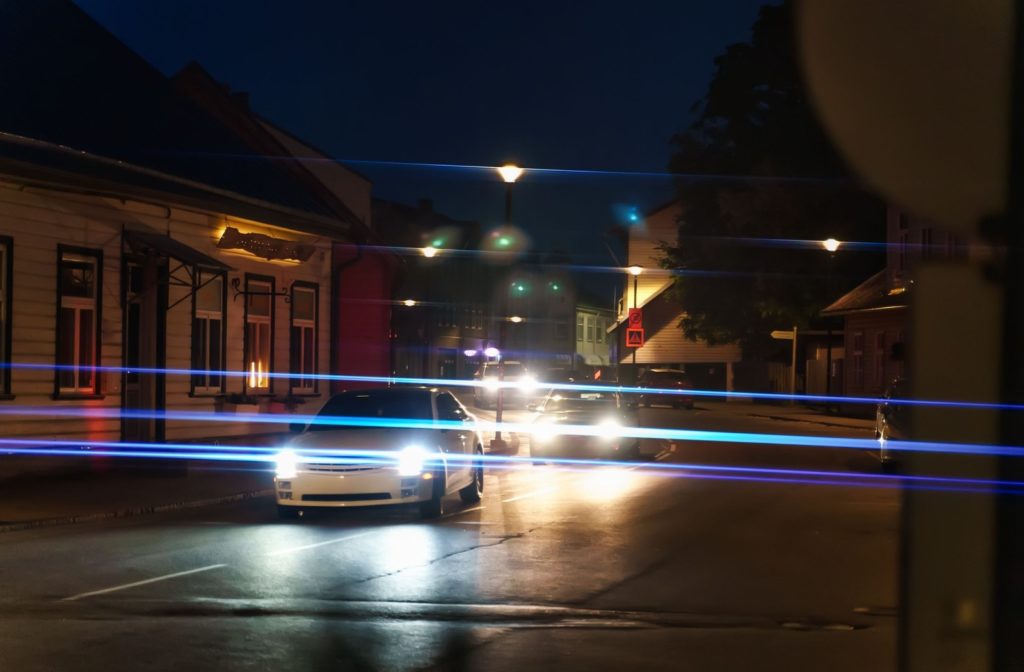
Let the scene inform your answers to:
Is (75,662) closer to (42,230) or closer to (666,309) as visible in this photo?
(42,230)

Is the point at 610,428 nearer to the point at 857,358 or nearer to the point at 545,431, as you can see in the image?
the point at 545,431

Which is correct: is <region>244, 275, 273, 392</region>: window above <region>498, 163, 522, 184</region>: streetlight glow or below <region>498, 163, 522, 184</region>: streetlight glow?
below

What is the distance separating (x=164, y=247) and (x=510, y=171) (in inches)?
311

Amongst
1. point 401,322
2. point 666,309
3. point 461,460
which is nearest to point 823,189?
point 401,322

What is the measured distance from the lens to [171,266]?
71.3ft

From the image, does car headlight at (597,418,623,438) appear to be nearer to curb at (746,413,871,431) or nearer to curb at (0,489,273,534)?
curb at (0,489,273,534)

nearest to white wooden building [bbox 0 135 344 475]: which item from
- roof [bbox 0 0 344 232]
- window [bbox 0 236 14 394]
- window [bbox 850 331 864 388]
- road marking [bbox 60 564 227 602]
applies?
window [bbox 0 236 14 394]

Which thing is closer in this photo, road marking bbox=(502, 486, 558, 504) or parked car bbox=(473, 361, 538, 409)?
road marking bbox=(502, 486, 558, 504)

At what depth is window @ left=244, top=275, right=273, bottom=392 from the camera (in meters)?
24.4

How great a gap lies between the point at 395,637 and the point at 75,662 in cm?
196

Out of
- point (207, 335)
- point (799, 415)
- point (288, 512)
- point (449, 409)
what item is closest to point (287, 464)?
point (288, 512)

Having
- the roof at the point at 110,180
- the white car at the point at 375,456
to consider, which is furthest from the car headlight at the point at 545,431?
the white car at the point at 375,456

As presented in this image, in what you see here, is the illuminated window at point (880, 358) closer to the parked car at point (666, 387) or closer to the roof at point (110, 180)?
the parked car at point (666, 387)

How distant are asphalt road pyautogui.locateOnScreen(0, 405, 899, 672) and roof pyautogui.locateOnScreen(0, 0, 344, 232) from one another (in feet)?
25.3
